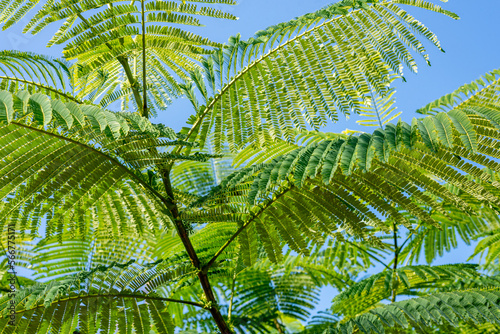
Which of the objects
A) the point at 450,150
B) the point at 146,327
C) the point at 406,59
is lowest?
the point at 146,327

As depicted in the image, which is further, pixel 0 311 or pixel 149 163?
pixel 149 163

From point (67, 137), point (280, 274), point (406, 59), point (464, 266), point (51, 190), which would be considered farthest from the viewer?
point (280, 274)

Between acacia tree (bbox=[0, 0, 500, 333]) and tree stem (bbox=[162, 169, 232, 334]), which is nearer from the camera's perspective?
acacia tree (bbox=[0, 0, 500, 333])

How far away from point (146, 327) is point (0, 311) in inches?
26.5

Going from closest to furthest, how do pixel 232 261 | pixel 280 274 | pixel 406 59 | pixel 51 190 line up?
pixel 51 190
pixel 406 59
pixel 232 261
pixel 280 274

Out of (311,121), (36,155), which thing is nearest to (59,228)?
(36,155)

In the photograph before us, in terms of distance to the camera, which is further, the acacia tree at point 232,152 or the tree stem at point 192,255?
the tree stem at point 192,255

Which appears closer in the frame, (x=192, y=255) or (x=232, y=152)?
(x=192, y=255)

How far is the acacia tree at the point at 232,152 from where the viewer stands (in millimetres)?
2170

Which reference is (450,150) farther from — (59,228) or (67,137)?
(59,228)

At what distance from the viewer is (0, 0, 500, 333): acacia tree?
7.12 feet

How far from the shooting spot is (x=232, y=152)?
2799mm

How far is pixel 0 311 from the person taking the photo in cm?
225

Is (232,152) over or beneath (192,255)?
over
